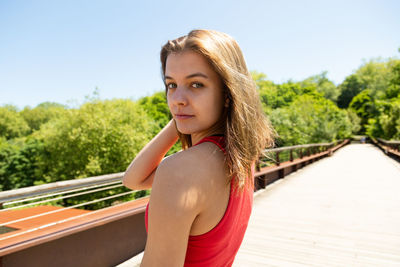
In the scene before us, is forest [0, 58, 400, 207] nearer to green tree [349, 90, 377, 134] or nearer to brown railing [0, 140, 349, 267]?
brown railing [0, 140, 349, 267]

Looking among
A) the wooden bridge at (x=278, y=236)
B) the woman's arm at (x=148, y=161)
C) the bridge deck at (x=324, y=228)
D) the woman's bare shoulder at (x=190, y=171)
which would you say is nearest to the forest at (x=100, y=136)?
the bridge deck at (x=324, y=228)

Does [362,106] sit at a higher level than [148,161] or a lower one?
lower

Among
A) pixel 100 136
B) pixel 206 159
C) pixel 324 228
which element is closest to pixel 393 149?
pixel 324 228

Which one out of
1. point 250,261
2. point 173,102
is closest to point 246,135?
point 173,102

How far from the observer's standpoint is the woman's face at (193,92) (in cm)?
79

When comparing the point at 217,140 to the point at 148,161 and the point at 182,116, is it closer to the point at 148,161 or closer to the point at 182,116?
the point at 182,116

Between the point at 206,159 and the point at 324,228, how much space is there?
14.5ft

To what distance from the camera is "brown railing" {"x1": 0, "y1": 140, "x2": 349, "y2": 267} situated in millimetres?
2141

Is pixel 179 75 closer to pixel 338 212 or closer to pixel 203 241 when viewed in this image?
pixel 203 241

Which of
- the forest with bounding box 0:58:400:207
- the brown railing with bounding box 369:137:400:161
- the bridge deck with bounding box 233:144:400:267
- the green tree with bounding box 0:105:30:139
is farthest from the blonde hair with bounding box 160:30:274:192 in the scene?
the green tree with bounding box 0:105:30:139

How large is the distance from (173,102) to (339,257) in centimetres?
343

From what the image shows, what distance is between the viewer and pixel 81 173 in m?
27.9

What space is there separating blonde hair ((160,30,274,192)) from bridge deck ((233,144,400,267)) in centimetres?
286

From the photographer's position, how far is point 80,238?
8.84 ft
